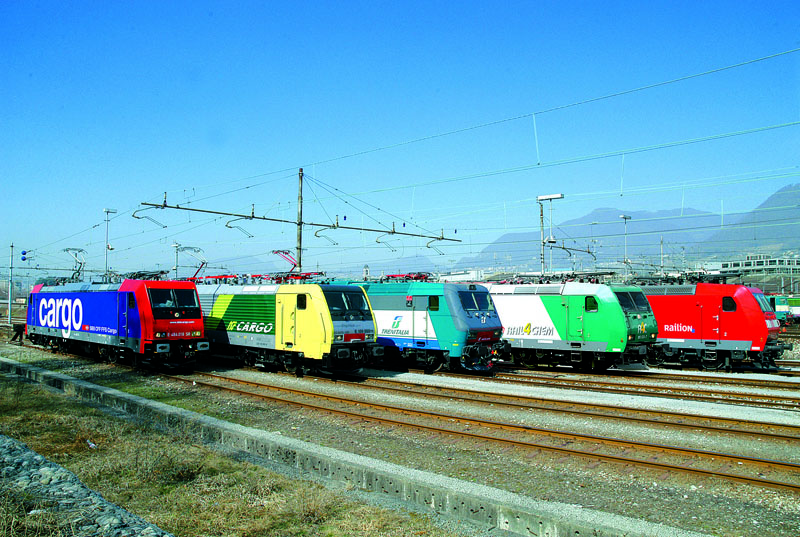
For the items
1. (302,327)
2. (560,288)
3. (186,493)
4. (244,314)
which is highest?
(560,288)

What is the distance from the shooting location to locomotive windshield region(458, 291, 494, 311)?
19.0m

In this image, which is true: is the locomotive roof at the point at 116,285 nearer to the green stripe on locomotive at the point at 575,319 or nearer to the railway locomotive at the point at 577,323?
the railway locomotive at the point at 577,323

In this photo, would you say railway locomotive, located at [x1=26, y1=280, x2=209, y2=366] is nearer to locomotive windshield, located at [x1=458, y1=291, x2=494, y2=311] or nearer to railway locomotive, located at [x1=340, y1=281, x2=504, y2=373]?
railway locomotive, located at [x1=340, y1=281, x2=504, y2=373]

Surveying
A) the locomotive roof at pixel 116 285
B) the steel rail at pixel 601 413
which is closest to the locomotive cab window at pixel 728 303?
the steel rail at pixel 601 413

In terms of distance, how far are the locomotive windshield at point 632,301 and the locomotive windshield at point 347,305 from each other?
8471 millimetres

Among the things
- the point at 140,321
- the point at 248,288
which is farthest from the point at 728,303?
the point at 140,321

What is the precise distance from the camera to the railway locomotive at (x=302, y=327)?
56.0 feet

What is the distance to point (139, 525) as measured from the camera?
561 centimetres

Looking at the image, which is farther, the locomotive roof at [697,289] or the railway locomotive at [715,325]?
the locomotive roof at [697,289]

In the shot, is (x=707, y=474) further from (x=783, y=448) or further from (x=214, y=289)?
(x=214, y=289)

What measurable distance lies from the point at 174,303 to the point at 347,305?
239 inches

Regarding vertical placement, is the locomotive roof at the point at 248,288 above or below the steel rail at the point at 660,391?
above

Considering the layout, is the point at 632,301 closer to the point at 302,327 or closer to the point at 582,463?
the point at 302,327

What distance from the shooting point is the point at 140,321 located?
1878 cm
